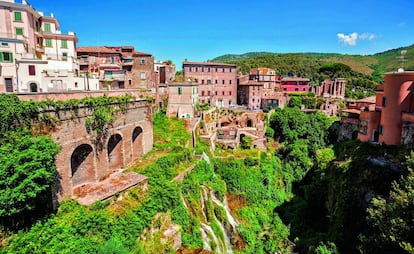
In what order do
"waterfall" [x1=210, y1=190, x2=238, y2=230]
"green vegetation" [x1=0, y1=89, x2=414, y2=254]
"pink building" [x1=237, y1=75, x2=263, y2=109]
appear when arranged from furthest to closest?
"pink building" [x1=237, y1=75, x2=263, y2=109], "waterfall" [x1=210, y1=190, x2=238, y2=230], "green vegetation" [x1=0, y1=89, x2=414, y2=254]

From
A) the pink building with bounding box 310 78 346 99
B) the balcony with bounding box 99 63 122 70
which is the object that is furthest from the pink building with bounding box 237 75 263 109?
the balcony with bounding box 99 63 122 70

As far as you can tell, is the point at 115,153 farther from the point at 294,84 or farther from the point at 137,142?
the point at 294,84

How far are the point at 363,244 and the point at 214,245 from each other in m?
10.2

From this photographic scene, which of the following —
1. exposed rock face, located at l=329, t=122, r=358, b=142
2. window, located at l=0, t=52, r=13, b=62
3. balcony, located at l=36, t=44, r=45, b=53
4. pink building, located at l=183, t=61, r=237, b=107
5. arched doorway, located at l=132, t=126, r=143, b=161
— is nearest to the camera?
window, located at l=0, t=52, r=13, b=62

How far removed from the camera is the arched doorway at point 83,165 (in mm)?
18016

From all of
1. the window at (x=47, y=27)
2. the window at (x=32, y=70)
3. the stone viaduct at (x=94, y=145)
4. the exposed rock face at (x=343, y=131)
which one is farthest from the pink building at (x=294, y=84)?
the window at (x=32, y=70)

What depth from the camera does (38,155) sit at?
12.4 metres

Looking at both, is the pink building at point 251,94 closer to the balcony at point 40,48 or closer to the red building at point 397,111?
the red building at point 397,111

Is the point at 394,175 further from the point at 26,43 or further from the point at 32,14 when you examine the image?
the point at 32,14

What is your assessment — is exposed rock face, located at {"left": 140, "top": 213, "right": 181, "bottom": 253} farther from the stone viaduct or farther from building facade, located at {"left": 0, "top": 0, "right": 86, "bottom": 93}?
building facade, located at {"left": 0, "top": 0, "right": 86, "bottom": 93}

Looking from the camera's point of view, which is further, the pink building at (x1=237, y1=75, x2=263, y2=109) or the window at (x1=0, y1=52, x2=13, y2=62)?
the pink building at (x1=237, y1=75, x2=263, y2=109)

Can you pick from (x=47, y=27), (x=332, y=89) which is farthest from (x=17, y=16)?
(x=332, y=89)

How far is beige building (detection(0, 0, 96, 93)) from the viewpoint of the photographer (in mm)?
21359

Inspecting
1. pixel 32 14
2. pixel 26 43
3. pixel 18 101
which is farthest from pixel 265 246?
pixel 32 14
